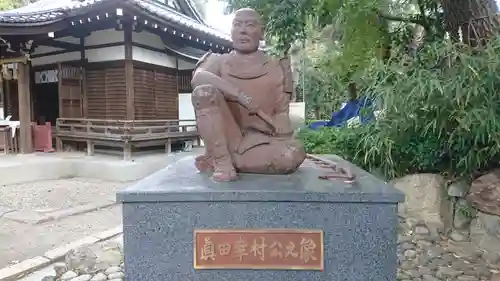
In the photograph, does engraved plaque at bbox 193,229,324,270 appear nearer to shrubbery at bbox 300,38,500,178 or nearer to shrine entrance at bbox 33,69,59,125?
shrubbery at bbox 300,38,500,178

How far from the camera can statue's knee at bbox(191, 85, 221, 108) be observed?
2334 mm

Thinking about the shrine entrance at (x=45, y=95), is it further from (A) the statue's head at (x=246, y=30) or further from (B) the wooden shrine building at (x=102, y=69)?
(A) the statue's head at (x=246, y=30)

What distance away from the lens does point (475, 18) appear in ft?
12.7

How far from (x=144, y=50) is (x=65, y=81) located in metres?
1.87

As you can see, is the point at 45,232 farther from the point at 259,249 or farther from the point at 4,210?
the point at 259,249

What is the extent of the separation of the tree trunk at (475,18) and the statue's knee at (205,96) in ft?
9.29

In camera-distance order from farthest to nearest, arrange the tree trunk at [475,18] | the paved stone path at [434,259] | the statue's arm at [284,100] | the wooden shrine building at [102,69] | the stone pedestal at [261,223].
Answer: the wooden shrine building at [102,69], the tree trunk at [475,18], the paved stone path at [434,259], the statue's arm at [284,100], the stone pedestal at [261,223]

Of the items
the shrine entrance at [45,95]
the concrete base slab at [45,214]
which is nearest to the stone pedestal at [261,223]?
the concrete base slab at [45,214]

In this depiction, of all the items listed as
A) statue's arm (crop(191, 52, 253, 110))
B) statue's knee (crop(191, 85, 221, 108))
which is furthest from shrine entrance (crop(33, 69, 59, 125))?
statue's knee (crop(191, 85, 221, 108))

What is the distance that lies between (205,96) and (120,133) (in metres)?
6.16

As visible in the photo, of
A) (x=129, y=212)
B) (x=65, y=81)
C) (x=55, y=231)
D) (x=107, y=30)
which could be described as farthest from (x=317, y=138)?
(x=65, y=81)

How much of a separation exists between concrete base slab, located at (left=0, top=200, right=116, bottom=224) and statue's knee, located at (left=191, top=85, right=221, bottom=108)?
315 centimetres

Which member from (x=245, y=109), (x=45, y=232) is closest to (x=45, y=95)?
(x=45, y=232)

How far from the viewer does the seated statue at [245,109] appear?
7.82 ft
